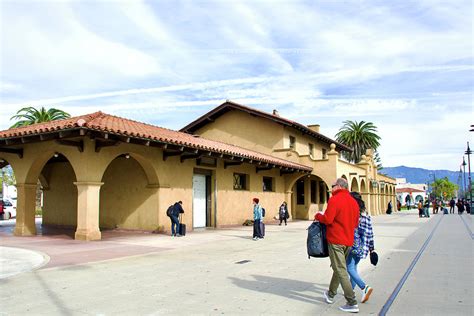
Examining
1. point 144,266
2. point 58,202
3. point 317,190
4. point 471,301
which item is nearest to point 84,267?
point 144,266

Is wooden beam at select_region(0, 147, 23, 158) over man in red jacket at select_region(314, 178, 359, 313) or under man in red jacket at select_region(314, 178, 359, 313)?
over

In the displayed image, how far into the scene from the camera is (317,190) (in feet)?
104

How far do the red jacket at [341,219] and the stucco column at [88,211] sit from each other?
33.2ft

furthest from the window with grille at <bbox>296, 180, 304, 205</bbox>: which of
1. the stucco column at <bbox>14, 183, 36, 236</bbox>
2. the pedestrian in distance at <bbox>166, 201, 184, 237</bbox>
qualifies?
the stucco column at <bbox>14, 183, 36, 236</bbox>

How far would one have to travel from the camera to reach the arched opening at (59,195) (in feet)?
66.4

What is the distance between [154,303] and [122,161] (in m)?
13.1

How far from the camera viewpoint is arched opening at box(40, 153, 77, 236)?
66.4 feet

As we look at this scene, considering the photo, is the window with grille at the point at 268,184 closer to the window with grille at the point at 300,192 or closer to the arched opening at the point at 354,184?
the window with grille at the point at 300,192

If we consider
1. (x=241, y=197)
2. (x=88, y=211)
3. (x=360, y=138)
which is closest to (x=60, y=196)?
(x=88, y=211)

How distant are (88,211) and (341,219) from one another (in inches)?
407

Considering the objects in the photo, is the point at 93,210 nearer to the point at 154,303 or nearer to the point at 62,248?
the point at 62,248

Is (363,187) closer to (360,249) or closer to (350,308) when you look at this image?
(360,249)

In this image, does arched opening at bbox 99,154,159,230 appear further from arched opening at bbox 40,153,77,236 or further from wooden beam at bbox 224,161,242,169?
wooden beam at bbox 224,161,242,169

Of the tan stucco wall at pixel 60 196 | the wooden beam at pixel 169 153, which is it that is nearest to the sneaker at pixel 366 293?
the wooden beam at pixel 169 153
